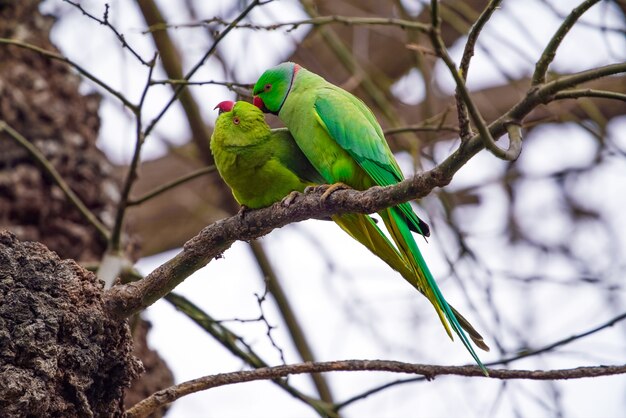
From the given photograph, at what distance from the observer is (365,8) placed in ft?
20.8

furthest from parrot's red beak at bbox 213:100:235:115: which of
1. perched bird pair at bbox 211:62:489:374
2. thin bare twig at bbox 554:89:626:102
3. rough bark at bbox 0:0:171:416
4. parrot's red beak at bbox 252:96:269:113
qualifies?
thin bare twig at bbox 554:89:626:102

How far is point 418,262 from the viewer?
3.00 m

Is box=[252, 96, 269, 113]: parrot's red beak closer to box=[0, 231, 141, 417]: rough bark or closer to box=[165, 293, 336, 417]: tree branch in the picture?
box=[165, 293, 336, 417]: tree branch

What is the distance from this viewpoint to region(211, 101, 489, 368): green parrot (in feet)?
10.2

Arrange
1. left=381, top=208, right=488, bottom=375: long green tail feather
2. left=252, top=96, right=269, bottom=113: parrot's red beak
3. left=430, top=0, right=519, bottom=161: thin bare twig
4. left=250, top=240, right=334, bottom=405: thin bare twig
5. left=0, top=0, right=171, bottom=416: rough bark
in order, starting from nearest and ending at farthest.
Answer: left=430, top=0, right=519, bottom=161: thin bare twig
left=381, top=208, right=488, bottom=375: long green tail feather
left=252, top=96, right=269, bottom=113: parrot's red beak
left=0, top=0, right=171, bottom=416: rough bark
left=250, top=240, right=334, bottom=405: thin bare twig

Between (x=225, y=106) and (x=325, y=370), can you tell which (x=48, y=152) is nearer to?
(x=225, y=106)

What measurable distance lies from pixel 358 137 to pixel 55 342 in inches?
59.4

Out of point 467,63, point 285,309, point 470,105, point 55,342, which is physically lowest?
point 55,342

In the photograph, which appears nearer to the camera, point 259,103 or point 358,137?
point 358,137

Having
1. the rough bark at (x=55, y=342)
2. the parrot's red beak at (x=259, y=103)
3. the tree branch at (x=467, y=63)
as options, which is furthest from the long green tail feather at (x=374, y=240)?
the tree branch at (x=467, y=63)

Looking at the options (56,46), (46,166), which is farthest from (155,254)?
(46,166)

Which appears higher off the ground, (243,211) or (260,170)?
(260,170)

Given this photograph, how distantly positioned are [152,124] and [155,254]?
A: 3266 mm

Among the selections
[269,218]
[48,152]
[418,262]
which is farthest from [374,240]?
[48,152]
